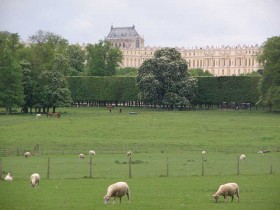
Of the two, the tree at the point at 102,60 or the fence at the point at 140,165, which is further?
the tree at the point at 102,60

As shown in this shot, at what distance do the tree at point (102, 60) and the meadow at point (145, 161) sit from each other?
220ft

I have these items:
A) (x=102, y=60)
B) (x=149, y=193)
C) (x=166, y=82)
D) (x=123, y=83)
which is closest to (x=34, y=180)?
(x=149, y=193)

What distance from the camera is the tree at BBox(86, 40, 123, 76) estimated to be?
149 m

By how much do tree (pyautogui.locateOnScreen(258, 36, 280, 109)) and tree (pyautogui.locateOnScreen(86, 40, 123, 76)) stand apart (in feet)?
167

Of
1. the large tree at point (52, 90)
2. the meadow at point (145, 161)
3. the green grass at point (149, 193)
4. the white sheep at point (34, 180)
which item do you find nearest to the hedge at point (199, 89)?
the large tree at point (52, 90)

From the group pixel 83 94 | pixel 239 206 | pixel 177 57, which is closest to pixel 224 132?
pixel 239 206

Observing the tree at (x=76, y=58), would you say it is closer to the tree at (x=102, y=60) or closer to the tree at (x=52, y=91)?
the tree at (x=102, y=60)

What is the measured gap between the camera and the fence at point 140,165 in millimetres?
37750

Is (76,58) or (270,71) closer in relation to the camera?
(270,71)

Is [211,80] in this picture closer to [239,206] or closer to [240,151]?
[240,151]

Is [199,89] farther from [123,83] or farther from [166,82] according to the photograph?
[123,83]

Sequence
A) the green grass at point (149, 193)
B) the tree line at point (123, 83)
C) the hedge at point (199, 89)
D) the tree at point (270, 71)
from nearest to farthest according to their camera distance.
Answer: the green grass at point (149, 193)
the tree line at point (123, 83)
the tree at point (270, 71)
the hedge at point (199, 89)

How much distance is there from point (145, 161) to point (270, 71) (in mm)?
59607

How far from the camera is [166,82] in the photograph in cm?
11050
